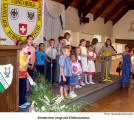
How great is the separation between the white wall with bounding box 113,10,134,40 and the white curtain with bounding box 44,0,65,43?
25.7 ft

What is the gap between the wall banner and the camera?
4.01 meters

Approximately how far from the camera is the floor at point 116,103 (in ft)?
12.6

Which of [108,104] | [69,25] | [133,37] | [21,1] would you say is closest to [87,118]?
[108,104]

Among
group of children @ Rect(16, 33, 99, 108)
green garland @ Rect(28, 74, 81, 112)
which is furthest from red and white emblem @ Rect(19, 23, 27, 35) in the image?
green garland @ Rect(28, 74, 81, 112)

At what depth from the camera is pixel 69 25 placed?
27.6 feet

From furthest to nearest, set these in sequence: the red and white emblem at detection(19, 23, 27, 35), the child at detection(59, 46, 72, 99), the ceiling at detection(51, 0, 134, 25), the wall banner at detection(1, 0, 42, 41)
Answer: the ceiling at detection(51, 0, 134, 25) < the red and white emblem at detection(19, 23, 27, 35) < the wall banner at detection(1, 0, 42, 41) < the child at detection(59, 46, 72, 99)

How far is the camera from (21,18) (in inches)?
168

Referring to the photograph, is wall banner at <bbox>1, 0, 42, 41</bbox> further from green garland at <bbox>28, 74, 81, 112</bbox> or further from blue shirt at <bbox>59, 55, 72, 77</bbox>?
green garland at <bbox>28, 74, 81, 112</bbox>

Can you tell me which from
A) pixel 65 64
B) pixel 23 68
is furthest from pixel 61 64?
pixel 23 68

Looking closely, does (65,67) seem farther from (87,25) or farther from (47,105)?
(87,25)

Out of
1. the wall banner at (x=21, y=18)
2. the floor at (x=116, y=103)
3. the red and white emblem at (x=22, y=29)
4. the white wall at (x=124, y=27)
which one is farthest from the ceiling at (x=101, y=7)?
the floor at (x=116, y=103)

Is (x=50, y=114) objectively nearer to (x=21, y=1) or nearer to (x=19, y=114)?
(x=19, y=114)

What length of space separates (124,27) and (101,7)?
3.72 meters

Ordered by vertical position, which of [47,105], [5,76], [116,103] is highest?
[5,76]
